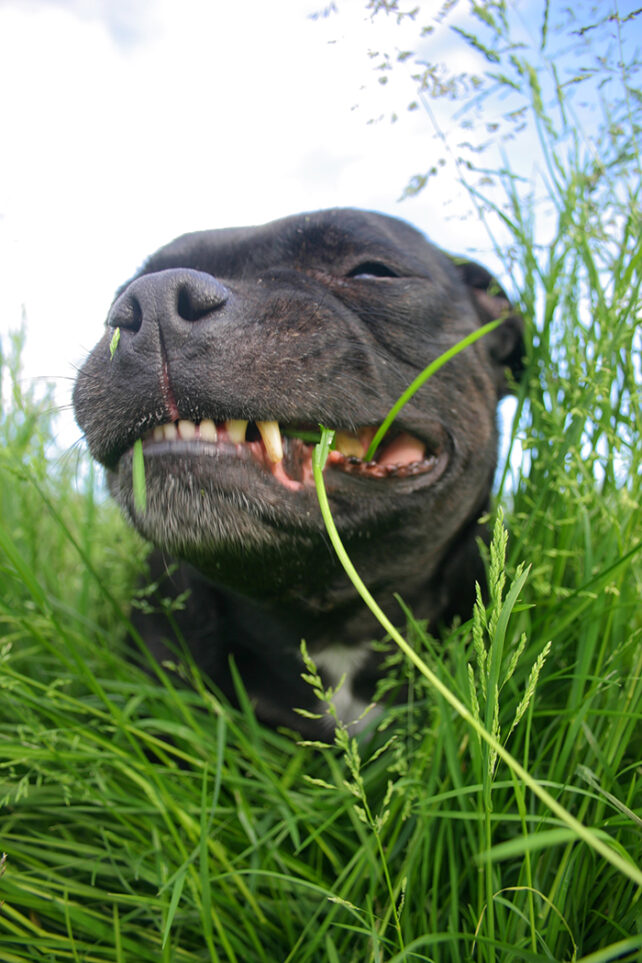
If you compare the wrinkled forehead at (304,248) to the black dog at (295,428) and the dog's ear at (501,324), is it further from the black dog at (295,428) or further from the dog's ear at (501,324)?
the dog's ear at (501,324)

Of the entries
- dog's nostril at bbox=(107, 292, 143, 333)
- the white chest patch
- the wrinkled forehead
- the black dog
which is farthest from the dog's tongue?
dog's nostril at bbox=(107, 292, 143, 333)

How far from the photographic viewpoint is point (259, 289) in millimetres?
1780

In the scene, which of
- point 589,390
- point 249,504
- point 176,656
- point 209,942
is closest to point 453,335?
point 589,390

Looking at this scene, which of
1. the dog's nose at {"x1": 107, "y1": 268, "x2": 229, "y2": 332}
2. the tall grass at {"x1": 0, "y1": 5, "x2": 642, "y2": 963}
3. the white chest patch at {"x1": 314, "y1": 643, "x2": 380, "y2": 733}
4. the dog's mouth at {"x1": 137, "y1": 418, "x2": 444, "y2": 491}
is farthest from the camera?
the white chest patch at {"x1": 314, "y1": 643, "x2": 380, "y2": 733}

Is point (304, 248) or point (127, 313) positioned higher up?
point (304, 248)

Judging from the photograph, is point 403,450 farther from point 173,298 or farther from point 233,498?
point 173,298

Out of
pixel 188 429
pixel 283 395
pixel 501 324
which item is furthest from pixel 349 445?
pixel 501 324

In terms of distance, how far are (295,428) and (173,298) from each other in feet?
1.40

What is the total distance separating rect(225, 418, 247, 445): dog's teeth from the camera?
1.63 m

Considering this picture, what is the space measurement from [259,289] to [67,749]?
50.2 inches

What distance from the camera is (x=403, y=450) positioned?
2.00m

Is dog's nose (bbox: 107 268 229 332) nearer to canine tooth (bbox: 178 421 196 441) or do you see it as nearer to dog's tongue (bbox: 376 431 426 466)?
canine tooth (bbox: 178 421 196 441)

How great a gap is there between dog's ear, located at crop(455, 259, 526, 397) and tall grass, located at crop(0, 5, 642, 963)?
1.06ft

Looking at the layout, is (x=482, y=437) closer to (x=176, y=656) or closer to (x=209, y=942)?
(x=176, y=656)
